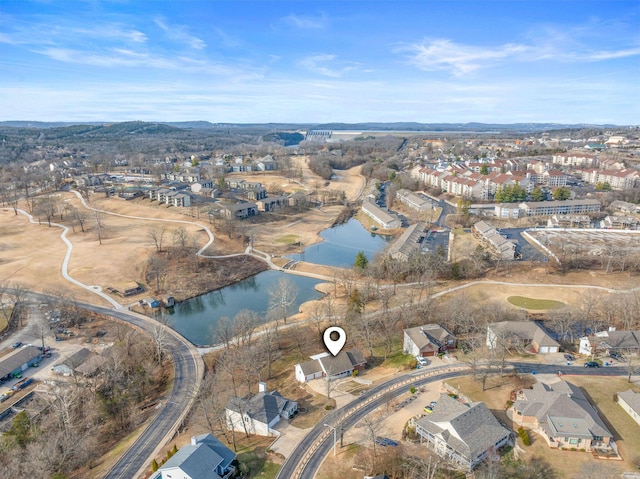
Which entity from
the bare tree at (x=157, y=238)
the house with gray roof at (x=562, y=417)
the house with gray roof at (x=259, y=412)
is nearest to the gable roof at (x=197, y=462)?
the house with gray roof at (x=259, y=412)

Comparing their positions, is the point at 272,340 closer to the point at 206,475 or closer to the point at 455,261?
the point at 206,475

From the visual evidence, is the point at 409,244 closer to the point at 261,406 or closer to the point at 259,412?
the point at 261,406

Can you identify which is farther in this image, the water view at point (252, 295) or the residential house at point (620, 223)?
the residential house at point (620, 223)

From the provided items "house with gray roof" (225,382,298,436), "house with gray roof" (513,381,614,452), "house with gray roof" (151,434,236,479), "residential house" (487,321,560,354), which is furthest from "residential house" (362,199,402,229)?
"house with gray roof" (151,434,236,479)

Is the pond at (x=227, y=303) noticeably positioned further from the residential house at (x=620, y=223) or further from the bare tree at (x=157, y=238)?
the residential house at (x=620, y=223)

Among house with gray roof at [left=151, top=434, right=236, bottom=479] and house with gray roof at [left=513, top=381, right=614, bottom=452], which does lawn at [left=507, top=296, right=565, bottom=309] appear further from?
house with gray roof at [left=151, top=434, right=236, bottom=479]

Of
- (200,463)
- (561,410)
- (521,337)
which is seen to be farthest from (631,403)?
(200,463)
